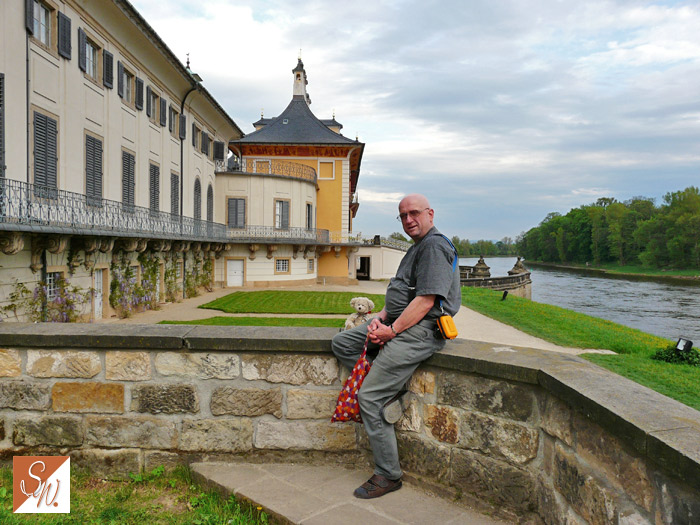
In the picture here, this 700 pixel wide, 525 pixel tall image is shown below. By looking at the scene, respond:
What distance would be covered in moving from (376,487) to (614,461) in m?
1.36

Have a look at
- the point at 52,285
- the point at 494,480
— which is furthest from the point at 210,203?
the point at 494,480

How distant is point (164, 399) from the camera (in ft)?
10.8

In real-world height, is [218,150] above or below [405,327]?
above

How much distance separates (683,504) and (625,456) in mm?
293

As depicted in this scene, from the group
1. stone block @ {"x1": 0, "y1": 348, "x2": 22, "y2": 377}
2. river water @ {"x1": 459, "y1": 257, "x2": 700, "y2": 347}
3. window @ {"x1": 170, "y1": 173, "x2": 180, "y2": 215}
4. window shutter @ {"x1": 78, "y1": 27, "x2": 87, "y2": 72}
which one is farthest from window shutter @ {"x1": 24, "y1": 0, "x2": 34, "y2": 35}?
river water @ {"x1": 459, "y1": 257, "x2": 700, "y2": 347}

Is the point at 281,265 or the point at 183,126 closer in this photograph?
the point at 183,126

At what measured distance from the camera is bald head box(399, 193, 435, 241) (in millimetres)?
2982

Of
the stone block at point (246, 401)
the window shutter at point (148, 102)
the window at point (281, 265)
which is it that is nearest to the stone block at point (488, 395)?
→ the stone block at point (246, 401)

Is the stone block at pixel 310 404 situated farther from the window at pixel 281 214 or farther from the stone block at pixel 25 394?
the window at pixel 281 214

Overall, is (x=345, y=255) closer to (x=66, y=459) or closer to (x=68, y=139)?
(x=68, y=139)

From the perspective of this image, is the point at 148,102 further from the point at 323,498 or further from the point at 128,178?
the point at 323,498

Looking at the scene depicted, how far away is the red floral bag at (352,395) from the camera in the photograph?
2.97 meters

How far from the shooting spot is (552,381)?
95.7 inches

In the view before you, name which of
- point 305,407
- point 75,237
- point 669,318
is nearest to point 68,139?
point 75,237
